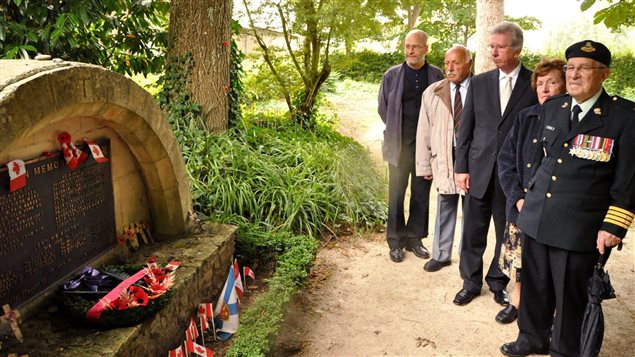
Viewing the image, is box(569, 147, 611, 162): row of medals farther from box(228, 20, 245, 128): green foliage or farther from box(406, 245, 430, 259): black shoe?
box(228, 20, 245, 128): green foliage

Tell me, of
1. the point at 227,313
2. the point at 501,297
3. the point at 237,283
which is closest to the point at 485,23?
the point at 501,297

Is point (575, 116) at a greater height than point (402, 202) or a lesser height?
greater

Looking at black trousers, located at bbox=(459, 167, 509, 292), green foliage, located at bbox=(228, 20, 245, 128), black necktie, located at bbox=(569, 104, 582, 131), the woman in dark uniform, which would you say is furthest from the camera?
green foliage, located at bbox=(228, 20, 245, 128)

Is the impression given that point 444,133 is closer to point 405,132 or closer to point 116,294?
point 405,132

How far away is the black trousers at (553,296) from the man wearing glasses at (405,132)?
1.74 metres

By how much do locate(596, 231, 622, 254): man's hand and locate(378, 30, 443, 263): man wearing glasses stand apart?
84.2 inches

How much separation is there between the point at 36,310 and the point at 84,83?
1.36 m

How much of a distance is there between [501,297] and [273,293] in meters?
1.91

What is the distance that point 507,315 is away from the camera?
3.91 m

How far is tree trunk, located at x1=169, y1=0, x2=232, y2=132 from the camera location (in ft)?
20.0

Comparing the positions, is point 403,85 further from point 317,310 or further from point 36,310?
point 36,310

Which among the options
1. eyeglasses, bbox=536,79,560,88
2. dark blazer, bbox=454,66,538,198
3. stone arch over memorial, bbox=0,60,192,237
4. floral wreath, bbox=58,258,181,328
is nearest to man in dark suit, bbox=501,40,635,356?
eyeglasses, bbox=536,79,560,88

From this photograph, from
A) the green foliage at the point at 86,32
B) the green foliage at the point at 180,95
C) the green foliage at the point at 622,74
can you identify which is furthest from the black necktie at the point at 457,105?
the green foliage at the point at 622,74

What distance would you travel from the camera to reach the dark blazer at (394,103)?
4.80 metres
